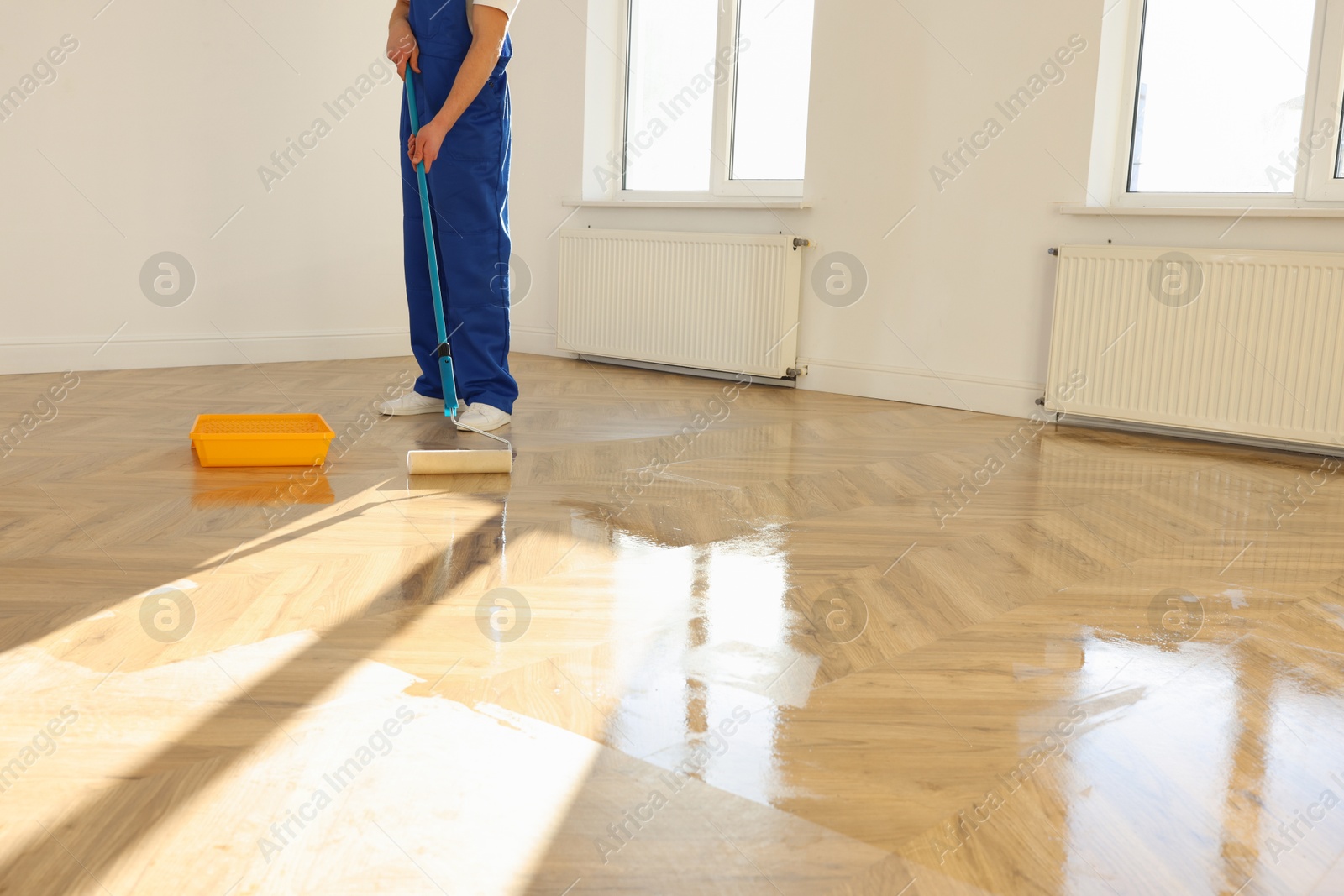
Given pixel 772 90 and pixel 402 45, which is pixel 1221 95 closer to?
pixel 772 90

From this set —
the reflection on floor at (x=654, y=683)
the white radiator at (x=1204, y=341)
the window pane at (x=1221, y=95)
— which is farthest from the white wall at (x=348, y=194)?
the reflection on floor at (x=654, y=683)

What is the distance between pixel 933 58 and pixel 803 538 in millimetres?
2411

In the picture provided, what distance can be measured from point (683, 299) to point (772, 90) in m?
0.90

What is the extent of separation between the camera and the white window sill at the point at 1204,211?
10.4 feet

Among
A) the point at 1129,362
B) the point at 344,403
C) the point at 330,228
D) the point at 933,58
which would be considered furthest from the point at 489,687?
the point at 330,228

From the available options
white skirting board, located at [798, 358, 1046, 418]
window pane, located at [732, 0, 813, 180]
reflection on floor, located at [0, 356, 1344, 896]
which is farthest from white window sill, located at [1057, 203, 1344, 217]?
window pane, located at [732, 0, 813, 180]

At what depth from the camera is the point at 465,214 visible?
9.61 feet

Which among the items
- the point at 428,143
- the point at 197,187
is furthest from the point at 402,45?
the point at 197,187

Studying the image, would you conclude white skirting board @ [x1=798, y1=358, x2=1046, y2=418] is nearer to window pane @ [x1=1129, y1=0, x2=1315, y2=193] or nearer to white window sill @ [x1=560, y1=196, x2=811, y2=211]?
white window sill @ [x1=560, y1=196, x2=811, y2=211]

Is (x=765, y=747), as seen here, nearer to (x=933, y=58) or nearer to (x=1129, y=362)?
(x=1129, y=362)

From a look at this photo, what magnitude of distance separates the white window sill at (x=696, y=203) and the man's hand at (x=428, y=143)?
1.72 m

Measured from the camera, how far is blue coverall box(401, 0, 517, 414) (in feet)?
9.32

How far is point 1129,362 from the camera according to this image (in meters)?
3.46

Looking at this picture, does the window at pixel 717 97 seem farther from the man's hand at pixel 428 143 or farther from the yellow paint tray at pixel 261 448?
the yellow paint tray at pixel 261 448
